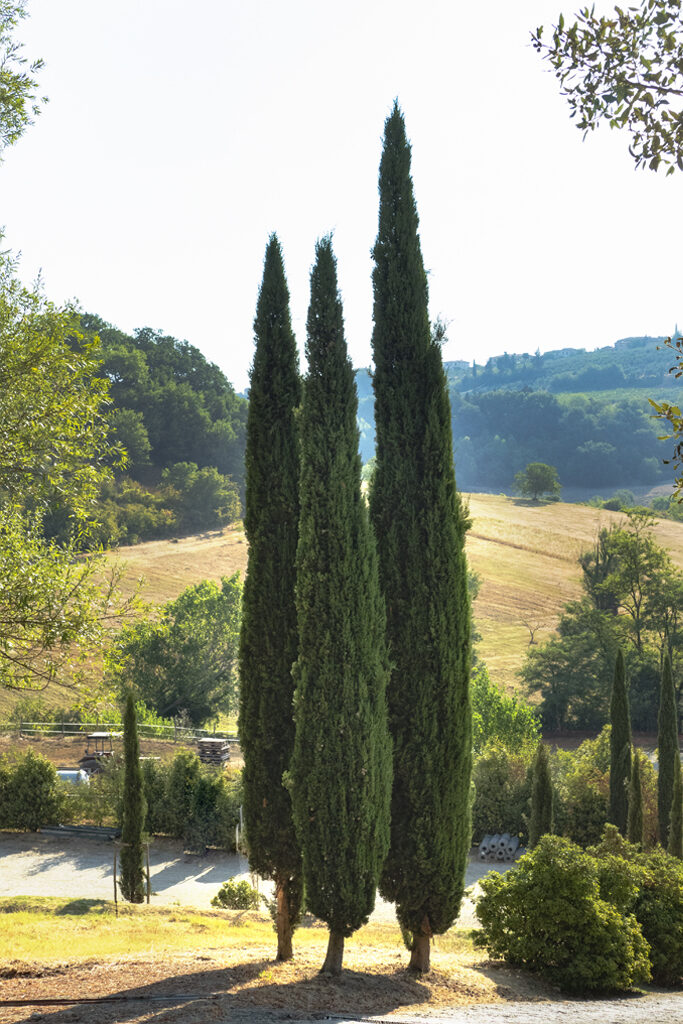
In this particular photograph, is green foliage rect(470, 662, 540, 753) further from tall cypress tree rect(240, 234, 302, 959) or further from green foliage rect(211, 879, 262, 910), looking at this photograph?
tall cypress tree rect(240, 234, 302, 959)

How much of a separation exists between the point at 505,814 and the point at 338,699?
17109 millimetres

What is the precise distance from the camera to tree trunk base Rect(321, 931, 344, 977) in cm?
767

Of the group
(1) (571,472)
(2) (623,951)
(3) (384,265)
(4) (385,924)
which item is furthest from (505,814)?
(1) (571,472)

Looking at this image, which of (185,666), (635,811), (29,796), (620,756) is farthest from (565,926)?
(185,666)

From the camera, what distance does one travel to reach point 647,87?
178 inches

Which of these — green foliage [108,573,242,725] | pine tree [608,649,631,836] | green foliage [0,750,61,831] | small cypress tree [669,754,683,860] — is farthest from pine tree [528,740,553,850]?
green foliage [108,573,242,725]

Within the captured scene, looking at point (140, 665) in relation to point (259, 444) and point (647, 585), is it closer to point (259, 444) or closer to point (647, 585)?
point (647, 585)

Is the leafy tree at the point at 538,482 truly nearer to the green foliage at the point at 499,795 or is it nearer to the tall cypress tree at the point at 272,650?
the green foliage at the point at 499,795

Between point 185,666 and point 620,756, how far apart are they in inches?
910

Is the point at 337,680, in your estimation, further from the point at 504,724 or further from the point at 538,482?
the point at 538,482


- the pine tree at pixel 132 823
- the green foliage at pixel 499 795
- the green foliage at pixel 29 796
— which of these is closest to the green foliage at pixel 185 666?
the green foliage at pixel 29 796

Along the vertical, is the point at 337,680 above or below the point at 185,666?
above

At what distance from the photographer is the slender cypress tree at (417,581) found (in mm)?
8125

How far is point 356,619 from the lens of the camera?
7.65m
